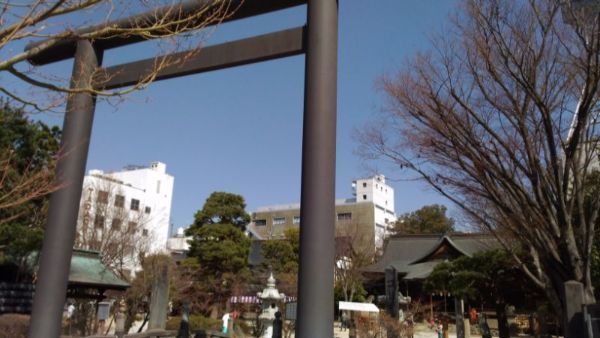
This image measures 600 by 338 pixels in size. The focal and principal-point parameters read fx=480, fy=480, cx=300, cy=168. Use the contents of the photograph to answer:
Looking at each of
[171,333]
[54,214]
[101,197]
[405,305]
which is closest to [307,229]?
[54,214]

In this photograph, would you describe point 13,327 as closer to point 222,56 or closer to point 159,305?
point 159,305

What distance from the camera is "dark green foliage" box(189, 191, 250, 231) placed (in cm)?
3116


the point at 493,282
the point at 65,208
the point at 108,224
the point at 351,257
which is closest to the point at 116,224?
the point at 108,224

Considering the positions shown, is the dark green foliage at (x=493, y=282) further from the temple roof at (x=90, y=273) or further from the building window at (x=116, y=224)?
the building window at (x=116, y=224)

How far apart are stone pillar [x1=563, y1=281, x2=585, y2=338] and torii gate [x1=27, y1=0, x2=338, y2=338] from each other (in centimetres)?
431

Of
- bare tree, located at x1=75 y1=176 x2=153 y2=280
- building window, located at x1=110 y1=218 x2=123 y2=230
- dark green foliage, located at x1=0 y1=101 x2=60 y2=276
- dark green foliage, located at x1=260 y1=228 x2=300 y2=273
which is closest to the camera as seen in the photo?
dark green foliage, located at x1=0 y1=101 x2=60 y2=276

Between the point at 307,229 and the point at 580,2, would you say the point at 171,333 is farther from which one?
the point at 580,2

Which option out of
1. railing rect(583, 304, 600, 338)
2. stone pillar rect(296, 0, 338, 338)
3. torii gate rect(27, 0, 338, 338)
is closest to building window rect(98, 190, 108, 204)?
torii gate rect(27, 0, 338, 338)

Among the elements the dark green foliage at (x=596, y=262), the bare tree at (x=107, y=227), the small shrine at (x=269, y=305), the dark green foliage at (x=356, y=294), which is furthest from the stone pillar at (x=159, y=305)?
the dark green foliage at (x=356, y=294)

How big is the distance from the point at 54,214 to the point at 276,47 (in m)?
3.15

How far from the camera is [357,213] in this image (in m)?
59.7

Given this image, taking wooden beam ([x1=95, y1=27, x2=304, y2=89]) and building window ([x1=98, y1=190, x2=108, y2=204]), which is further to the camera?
building window ([x1=98, y1=190, x2=108, y2=204])

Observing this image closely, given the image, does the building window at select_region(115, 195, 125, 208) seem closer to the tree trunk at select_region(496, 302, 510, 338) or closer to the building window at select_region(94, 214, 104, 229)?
the building window at select_region(94, 214, 104, 229)

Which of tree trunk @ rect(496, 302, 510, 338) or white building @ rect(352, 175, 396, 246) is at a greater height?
white building @ rect(352, 175, 396, 246)
